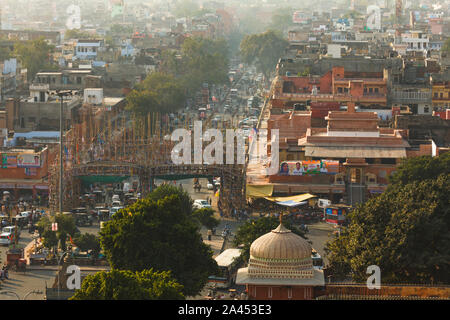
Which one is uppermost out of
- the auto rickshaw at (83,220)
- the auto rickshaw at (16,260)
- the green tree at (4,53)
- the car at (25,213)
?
the green tree at (4,53)

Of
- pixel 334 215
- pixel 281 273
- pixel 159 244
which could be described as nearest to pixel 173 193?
pixel 334 215

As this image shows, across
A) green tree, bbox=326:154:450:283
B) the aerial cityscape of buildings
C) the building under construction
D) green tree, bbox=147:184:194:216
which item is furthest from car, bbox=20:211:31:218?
green tree, bbox=326:154:450:283

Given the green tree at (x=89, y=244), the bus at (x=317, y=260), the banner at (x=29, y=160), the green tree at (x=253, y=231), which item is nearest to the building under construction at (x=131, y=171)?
the banner at (x=29, y=160)

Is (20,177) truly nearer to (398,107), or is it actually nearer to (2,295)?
(2,295)

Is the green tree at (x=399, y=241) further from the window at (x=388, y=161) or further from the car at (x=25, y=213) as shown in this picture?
the car at (x=25, y=213)

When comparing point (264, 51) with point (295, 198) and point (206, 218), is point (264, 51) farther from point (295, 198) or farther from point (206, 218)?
point (206, 218)

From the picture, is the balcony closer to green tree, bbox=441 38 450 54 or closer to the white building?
green tree, bbox=441 38 450 54
